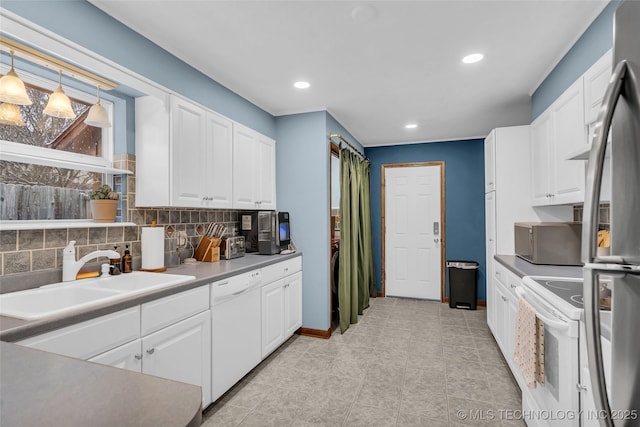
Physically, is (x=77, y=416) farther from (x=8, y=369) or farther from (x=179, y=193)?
(x=179, y=193)

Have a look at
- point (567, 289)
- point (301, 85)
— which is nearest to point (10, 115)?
point (301, 85)

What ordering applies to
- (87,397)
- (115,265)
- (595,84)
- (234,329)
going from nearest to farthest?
(87,397) < (595,84) < (115,265) < (234,329)

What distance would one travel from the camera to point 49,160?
1762mm

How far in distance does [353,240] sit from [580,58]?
2609 millimetres

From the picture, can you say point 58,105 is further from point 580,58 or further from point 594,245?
point 580,58

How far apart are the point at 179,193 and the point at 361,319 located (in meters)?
2.74

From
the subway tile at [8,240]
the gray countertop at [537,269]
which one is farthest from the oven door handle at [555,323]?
the subway tile at [8,240]

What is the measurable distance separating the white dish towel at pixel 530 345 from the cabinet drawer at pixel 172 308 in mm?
1853

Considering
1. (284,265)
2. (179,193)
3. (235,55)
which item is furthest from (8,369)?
A: (284,265)

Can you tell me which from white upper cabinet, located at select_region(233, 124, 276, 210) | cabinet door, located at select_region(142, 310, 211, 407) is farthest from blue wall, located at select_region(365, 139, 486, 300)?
cabinet door, located at select_region(142, 310, 211, 407)

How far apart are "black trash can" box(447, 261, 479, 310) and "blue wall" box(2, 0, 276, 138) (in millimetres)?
3541

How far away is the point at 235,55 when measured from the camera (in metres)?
2.33

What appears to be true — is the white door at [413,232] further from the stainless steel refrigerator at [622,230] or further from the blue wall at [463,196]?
the stainless steel refrigerator at [622,230]

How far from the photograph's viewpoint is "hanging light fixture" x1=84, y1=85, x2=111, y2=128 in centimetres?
192
